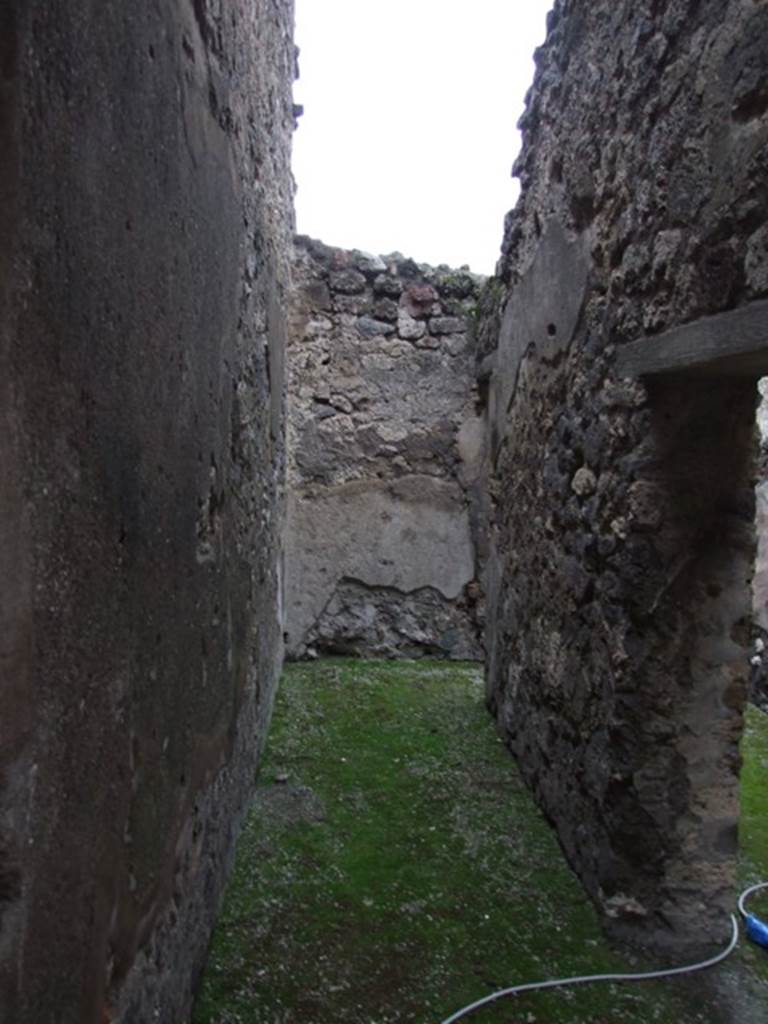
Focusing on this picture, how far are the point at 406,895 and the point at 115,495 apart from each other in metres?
1.65

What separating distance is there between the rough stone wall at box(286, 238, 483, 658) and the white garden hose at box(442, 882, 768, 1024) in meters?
2.75

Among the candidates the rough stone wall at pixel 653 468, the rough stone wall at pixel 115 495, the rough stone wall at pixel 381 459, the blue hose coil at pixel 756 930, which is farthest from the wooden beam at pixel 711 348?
A: the rough stone wall at pixel 381 459

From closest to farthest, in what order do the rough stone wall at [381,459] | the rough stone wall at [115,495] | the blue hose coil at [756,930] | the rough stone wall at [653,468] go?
1. the rough stone wall at [115,495]
2. the rough stone wall at [653,468]
3. the blue hose coil at [756,930]
4. the rough stone wall at [381,459]

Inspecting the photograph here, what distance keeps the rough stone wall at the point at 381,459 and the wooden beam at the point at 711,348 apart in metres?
2.77

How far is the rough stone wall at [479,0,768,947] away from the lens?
1.68m

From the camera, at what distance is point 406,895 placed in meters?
2.29

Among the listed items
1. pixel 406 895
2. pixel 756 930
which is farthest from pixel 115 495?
pixel 756 930

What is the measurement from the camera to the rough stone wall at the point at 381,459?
4703 millimetres

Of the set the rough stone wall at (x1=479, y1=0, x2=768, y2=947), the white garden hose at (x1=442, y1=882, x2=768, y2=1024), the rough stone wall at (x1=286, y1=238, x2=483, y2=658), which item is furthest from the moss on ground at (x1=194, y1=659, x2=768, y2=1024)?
the rough stone wall at (x1=286, y1=238, x2=483, y2=658)

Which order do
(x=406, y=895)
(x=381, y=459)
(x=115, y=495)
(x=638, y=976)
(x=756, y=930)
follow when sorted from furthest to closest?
(x=381, y=459), (x=406, y=895), (x=756, y=930), (x=638, y=976), (x=115, y=495)

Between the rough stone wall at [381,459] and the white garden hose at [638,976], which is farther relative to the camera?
the rough stone wall at [381,459]

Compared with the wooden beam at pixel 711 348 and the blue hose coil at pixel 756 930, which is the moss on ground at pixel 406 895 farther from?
the wooden beam at pixel 711 348

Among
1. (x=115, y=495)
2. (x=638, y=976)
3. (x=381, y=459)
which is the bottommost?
(x=638, y=976)

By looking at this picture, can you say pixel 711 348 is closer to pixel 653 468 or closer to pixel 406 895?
pixel 653 468
